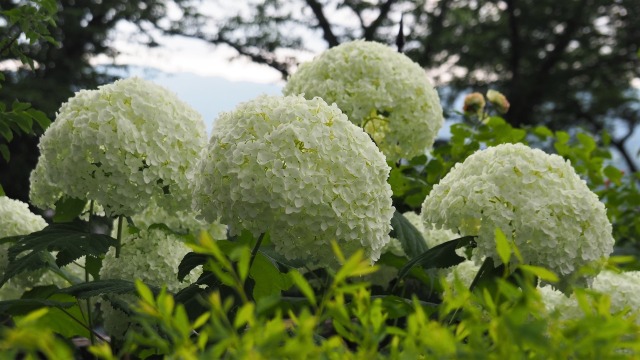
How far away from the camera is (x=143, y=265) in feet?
7.53

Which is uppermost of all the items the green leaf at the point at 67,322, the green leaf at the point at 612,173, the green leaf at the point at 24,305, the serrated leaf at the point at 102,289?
the serrated leaf at the point at 102,289

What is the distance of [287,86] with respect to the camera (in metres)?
2.92

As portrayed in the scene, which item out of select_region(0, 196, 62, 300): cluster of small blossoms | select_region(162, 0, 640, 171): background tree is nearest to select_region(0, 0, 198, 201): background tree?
select_region(162, 0, 640, 171): background tree

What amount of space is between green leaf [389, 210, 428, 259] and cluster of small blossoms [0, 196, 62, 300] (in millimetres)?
1161

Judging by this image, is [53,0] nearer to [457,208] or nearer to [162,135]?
[162,135]

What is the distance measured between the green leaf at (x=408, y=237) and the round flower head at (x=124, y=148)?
2.29 ft

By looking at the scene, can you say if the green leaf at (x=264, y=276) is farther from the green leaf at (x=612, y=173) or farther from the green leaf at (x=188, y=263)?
the green leaf at (x=612, y=173)

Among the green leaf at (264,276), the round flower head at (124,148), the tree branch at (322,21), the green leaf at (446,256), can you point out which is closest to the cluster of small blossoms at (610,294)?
the green leaf at (446,256)

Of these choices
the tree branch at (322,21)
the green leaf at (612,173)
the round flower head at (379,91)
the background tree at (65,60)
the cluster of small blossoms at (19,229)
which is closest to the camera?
the cluster of small blossoms at (19,229)

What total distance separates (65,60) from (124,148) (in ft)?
37.5

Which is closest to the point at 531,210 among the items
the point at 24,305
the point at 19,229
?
the point at 24,305

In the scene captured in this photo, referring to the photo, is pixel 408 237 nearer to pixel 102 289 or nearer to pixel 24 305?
pixel 102 289

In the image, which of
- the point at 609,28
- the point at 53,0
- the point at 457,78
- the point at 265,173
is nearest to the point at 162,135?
the point at 265,173

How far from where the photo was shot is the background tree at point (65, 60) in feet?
38.0
